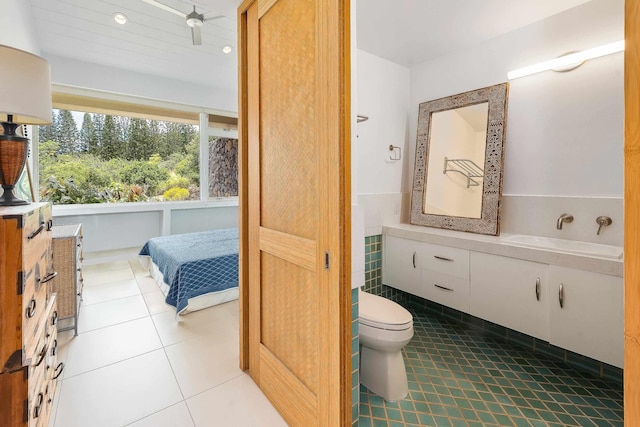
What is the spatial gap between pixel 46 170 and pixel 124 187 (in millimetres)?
895

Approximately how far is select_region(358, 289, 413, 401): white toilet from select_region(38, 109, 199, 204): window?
428cm

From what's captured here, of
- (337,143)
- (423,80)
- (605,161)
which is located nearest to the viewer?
(337,143)

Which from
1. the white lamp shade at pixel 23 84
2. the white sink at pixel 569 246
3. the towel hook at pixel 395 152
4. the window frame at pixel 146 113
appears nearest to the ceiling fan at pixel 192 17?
the white lamp shade at pixel 23 84

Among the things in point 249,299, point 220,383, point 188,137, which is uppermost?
point 188,137

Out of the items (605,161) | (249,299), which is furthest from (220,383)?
(605,161)

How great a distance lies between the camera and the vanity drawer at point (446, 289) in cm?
226

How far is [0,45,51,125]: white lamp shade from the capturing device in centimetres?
117

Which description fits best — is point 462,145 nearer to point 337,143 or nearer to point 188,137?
point 337,143

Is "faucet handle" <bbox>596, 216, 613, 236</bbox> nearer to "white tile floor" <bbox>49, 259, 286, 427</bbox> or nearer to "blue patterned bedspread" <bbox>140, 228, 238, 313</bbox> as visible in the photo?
"white tile floor" <bbox>49, 259, 286, 427</bbox>

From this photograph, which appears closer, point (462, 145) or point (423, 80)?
point (462, 145)

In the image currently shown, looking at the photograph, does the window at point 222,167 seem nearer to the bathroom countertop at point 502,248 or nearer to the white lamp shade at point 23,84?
the bathroom countertop at point 502,248

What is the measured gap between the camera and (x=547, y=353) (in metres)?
2.08

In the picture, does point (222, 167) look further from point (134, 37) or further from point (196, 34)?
point (196, 34)

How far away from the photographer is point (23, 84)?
1.22 m
